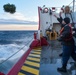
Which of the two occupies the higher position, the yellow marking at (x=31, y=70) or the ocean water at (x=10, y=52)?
the yellow marking at (x=31, y=70)

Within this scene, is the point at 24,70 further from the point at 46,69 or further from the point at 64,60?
the point at 64,60

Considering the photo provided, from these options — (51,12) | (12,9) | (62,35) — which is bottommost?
(62,35)

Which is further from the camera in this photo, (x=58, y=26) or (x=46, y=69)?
(x=58, y=26)

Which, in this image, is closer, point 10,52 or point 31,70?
point 31,70

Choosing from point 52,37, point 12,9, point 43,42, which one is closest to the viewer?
point 12,9

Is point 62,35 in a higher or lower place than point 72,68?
higher

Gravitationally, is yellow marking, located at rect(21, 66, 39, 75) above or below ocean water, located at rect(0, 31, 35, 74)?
above

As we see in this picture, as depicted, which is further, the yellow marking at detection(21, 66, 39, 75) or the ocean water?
the ocean water

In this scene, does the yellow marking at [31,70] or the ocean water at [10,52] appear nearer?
the yellow marking at [31,70]

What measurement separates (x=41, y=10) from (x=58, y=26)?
2.36 metres

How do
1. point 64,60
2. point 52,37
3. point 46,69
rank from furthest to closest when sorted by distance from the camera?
point 52,37 < point 46,69 < point 64,60

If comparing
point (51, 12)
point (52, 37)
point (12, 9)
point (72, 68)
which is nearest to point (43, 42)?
point (52, 37)

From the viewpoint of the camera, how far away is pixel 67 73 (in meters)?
5.69

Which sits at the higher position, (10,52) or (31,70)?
(31,70)
